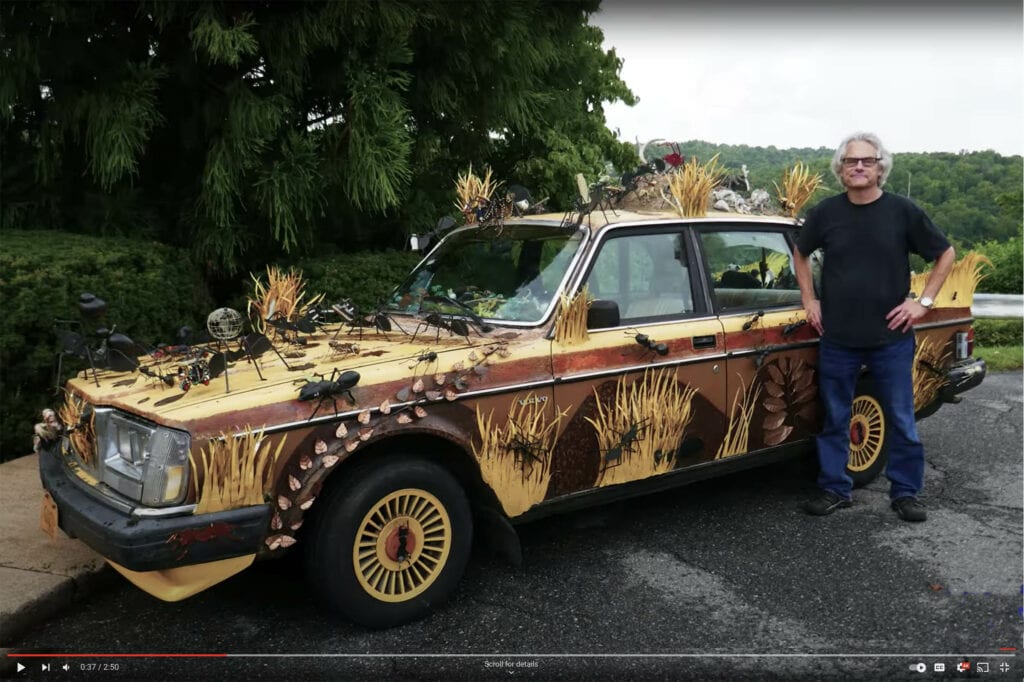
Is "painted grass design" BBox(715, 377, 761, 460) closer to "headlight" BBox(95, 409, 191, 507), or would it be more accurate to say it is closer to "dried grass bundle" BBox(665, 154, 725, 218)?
"dried grass bundle" BBox(665, 154, 725, 218)

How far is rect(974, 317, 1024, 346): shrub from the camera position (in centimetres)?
1158

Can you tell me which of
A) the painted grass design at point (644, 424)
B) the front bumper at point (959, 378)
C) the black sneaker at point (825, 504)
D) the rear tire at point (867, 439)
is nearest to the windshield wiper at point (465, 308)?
the painted grass design at point (644, 424)

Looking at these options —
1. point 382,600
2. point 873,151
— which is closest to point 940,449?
point 873,151

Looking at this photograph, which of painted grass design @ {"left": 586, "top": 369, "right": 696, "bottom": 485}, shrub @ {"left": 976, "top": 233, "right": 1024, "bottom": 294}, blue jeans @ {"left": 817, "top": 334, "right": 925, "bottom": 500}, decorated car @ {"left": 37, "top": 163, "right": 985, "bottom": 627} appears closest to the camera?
decorated car @ {"left": 37, "top": 163, "right": 985, "bottom": 627}

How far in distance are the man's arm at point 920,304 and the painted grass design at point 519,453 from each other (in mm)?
1932

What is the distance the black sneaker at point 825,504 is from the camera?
4.77 m

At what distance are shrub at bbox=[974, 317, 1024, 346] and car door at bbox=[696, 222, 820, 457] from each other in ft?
26.5

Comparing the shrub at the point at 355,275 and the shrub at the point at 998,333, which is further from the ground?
the shrub at the point at 355,275

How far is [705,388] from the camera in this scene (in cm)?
430

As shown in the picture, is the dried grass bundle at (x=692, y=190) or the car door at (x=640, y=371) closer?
the car door at (x=640, y=371)

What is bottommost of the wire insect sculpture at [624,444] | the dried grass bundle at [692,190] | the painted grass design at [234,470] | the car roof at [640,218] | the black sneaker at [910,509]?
the black sneaker at [910,509]

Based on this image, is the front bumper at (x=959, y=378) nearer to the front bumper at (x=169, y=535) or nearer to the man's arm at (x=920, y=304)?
the man's arm at (x=920, y=304)

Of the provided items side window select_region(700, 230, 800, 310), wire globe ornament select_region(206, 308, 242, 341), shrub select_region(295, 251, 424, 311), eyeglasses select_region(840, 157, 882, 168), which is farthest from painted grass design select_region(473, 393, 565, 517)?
shrub select_region(295, 251, 424, 311)

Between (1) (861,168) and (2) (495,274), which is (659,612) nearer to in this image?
(2) (495,274)
